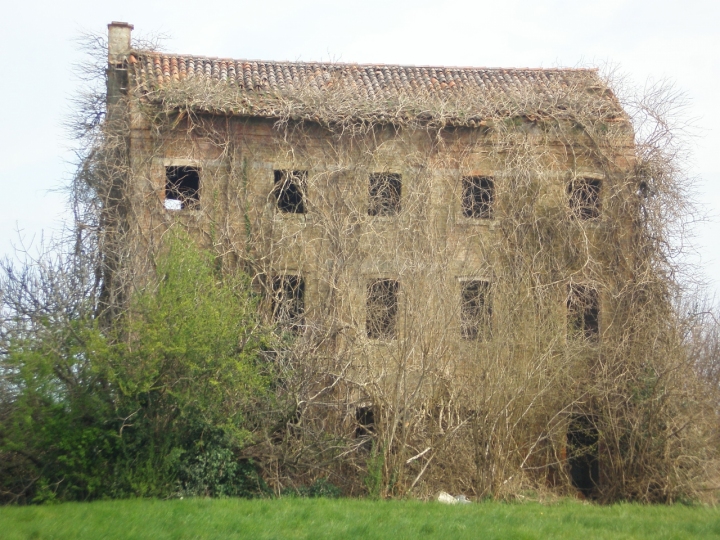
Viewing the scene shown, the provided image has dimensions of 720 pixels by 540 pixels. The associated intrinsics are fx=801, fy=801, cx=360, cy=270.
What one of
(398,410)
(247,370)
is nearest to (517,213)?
(398,410)

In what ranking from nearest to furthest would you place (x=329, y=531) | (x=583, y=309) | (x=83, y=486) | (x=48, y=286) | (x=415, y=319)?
1. (x=329, y=531)
2. (x=83, y=486)
3. (x=48, y=286)
4. (x=415, y=319)
5. (x=583, y=309)

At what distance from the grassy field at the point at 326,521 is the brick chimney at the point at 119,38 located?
35.0ft

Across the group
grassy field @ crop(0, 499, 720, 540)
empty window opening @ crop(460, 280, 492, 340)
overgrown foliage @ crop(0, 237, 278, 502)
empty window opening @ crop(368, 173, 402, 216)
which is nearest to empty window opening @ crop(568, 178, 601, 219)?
empty window opening @ crop(460, 280, 492, 340)

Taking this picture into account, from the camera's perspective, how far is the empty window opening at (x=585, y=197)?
16812mm

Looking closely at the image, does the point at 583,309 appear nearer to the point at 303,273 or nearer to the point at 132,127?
the point at 303,273

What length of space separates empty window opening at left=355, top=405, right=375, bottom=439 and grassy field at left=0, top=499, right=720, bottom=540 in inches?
104

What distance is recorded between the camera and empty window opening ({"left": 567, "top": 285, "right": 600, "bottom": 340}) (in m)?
15.6

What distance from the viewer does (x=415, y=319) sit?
14.0 meters

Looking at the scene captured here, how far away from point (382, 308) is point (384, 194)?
2.89m

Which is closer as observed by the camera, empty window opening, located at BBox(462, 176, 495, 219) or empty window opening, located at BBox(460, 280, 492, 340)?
empty window opening, located at BBox(460, 280, 492, 340)

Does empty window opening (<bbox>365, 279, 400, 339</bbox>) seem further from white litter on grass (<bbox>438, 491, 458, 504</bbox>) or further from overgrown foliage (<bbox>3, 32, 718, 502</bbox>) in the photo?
white litter on grass (<bbox>438, 491, 458, 504</bbox>)

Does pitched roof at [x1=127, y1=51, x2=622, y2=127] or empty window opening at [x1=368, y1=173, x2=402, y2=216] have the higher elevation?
pitched roof at [x1=127, y1=51, x2=622, y2=127]

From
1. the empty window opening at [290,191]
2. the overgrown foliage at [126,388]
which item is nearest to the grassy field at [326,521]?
the overgrown foliage at [126,388]

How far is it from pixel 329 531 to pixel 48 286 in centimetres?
676
